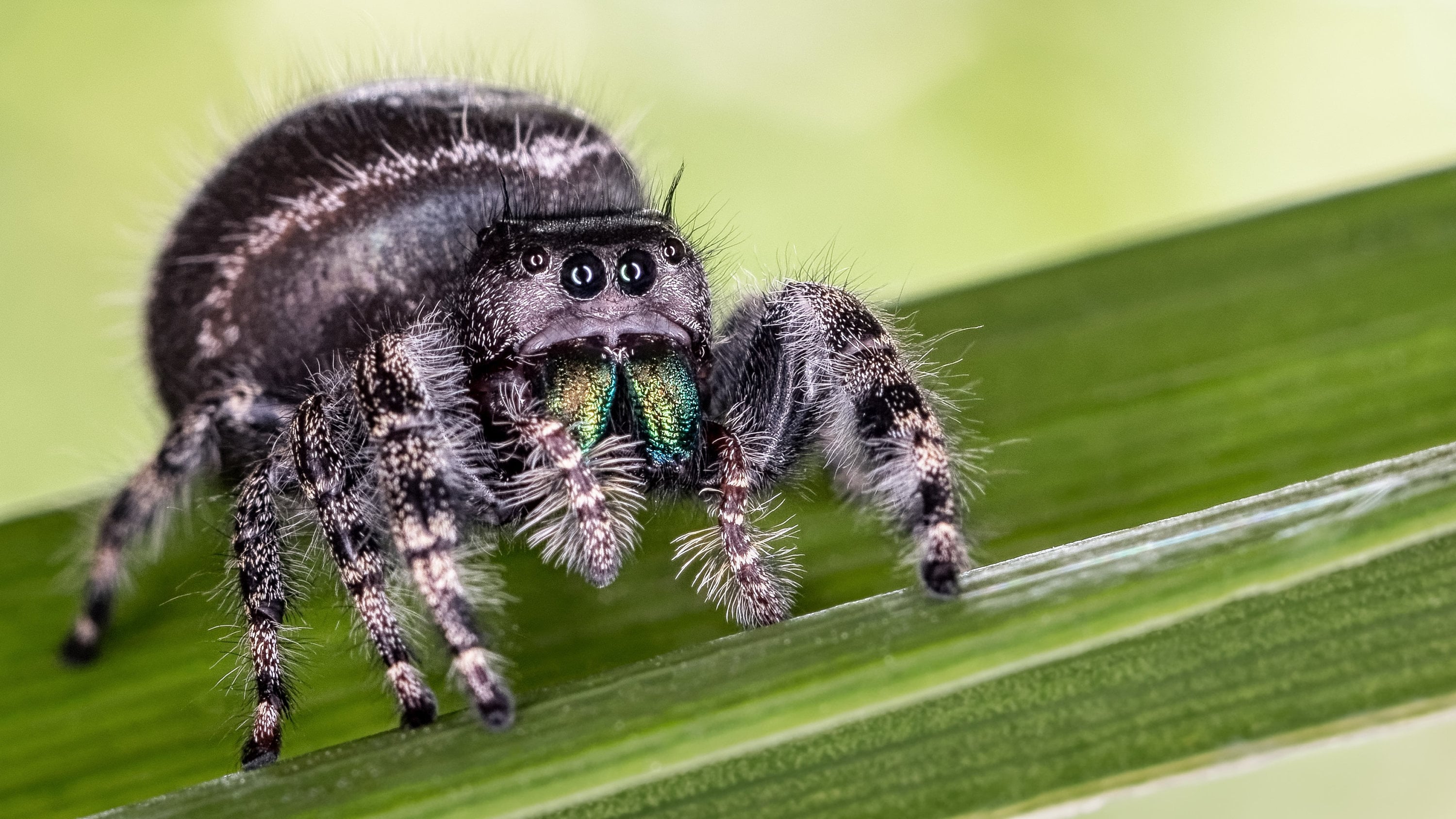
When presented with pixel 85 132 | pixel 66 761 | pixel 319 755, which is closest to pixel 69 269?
pixel 85 132

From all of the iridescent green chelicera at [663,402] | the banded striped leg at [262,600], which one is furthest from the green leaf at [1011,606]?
the iridescent green chelicera at [663,402]

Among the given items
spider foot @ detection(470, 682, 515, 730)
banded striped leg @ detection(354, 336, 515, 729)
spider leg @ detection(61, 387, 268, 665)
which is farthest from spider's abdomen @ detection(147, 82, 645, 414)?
spider foot @ detection(470, 682, 515, 730)

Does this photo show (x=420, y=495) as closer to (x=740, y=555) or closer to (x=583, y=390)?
(x=583, y=390)

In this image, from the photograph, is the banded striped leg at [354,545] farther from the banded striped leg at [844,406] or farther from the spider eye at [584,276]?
the banded striped leg at [844,406]

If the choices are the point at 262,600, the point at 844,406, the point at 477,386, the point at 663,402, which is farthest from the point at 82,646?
the point at 844,406

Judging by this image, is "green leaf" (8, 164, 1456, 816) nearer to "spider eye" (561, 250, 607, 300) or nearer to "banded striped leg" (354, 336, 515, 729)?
"banded striped leg" (354, 336, 515, 729)
